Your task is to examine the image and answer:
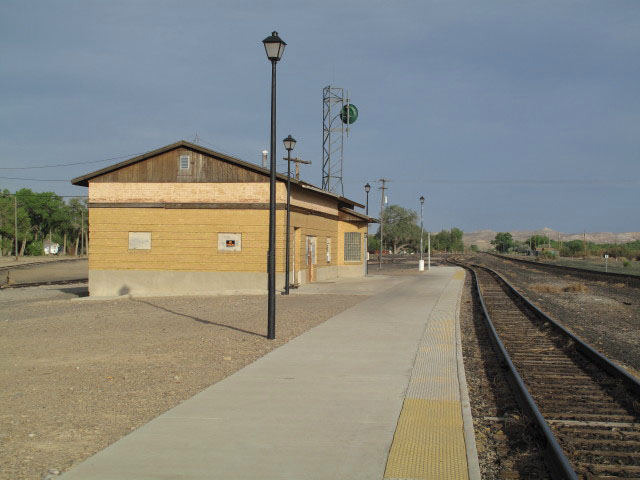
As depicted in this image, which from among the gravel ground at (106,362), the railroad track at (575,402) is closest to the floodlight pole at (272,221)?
the gravel ground at (106,362)

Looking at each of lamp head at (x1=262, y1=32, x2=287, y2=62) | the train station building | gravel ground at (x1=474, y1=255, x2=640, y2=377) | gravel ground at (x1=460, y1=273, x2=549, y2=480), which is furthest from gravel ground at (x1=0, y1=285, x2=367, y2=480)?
gravel ground at (x1=474, y1=255, x2=640, y2=377)

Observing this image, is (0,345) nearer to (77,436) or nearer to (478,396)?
(77,436)

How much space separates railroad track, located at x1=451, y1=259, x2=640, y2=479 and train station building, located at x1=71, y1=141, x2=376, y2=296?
12.2m

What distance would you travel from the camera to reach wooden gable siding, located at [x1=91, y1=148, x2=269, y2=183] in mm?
24531

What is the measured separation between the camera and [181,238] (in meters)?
24.8

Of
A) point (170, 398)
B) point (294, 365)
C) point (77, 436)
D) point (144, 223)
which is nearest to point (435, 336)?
point (294, 365)

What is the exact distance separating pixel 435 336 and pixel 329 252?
21.0m

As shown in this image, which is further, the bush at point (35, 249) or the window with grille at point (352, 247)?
the bush at point (35, 249)

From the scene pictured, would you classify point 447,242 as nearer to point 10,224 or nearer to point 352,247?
point 10,224

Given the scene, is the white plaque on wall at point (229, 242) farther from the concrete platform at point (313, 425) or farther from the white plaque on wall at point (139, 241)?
the concrete platform at point (313, 425)

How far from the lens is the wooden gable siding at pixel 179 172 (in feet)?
80.5

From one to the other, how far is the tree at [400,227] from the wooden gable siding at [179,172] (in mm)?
123246

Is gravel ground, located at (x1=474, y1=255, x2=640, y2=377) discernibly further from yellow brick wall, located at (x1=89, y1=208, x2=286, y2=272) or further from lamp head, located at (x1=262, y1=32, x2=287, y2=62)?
yellow brick wall, located at (x1=89, y1=208, x2=286, y2=272)

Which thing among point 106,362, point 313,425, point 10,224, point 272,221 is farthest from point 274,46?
point 10,224
